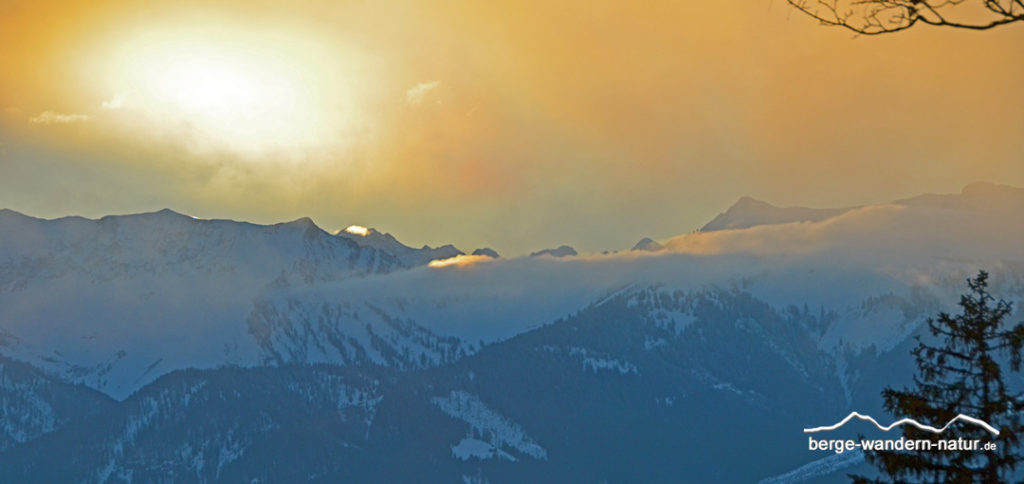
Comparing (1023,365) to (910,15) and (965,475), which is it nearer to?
(965,475)

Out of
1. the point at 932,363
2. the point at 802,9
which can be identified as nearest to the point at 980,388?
the point at 932,363

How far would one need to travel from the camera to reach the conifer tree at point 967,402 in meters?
27.4

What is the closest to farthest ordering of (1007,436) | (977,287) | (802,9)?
(802,9) < (1007,436) < (977,287)

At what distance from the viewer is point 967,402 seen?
27.9 metres

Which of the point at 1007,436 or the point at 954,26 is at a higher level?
the point at 954,26

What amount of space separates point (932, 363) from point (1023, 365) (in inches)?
72.1

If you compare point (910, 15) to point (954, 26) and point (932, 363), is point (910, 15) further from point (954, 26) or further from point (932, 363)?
point (932, 363)

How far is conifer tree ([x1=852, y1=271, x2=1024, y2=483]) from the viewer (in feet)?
89.9

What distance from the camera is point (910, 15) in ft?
57.4

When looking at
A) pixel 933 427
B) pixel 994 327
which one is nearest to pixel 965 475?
pixel 933 427

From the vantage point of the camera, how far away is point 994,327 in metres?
28.2

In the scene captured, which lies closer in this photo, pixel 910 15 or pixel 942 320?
pixel 910 15

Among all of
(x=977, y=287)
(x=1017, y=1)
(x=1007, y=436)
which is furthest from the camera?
(x=977, y=287)

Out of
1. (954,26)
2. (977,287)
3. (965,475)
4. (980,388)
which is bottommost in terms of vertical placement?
(965,475)
